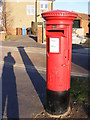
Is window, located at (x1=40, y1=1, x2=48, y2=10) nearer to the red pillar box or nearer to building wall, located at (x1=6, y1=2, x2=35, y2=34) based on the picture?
building wall, located at (x1=6, y1=2, x2=35, y2=34)

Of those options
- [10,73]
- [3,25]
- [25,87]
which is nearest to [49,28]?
[25,87]

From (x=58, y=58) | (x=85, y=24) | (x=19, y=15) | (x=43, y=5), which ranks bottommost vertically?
(x=58, y=58)

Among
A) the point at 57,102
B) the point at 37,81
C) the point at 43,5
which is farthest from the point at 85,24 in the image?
the point at 57,102

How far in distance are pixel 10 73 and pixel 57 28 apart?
165 inches

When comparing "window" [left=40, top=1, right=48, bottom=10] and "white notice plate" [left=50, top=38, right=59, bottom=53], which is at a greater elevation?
"window" [left=40, top=1, right=48, bottom=10]

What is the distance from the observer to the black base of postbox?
393 centimetres

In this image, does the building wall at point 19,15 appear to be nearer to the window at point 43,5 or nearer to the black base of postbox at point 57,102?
the window at point 43,5

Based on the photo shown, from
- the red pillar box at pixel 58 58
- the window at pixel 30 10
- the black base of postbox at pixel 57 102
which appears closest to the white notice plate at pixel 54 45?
the red pillar box at pixel 58 58

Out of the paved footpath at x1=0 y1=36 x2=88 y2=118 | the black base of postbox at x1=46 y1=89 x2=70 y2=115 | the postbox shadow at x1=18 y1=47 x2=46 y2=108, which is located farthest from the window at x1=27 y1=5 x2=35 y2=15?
the black base of postbox at x1=46 y1=89 x2=70 y2=115

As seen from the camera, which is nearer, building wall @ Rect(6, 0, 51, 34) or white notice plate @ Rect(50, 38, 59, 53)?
white notice plate @ Rect(50, 38, 59, 53)

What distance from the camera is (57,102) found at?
12.9ft

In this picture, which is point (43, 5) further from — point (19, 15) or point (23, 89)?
point (23, 89)

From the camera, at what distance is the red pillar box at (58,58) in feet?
12.1

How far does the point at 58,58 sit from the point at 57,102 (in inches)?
36.3
